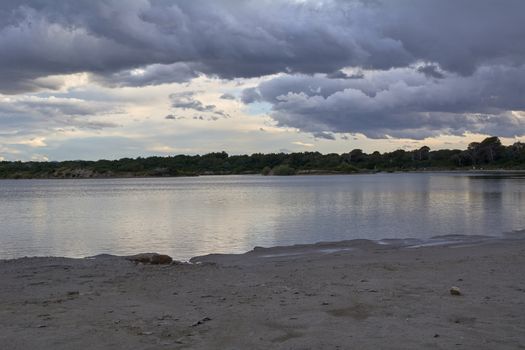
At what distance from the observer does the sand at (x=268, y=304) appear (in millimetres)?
7754

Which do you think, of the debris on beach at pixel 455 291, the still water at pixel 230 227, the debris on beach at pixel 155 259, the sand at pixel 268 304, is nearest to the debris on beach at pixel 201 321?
the sand at pixel 268 304

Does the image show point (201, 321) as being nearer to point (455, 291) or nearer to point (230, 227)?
point (455, 291)

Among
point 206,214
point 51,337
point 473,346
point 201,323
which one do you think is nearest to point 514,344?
point 473,346

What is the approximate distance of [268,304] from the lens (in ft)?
32.9

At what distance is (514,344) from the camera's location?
7.29 metres

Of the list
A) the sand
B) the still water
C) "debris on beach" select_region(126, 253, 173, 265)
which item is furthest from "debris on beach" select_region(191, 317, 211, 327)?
the still water

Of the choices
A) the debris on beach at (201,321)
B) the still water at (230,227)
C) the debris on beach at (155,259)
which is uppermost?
the debris on beach at (201,321)

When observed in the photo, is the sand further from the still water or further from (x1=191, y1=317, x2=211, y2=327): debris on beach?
the still water

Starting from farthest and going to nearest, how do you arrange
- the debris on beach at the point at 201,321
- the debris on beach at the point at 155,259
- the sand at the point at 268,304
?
the debris on beach at the point at 155,259, the debris on beach at the point at 201,321, the sand at the point at 268,304

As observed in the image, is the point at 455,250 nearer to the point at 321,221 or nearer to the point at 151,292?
the point at 151,292

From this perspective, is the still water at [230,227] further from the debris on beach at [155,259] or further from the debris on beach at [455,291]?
the debris on beach at [455,291]

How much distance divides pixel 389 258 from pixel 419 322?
8.49 meters

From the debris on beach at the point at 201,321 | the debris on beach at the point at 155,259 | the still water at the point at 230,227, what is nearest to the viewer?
the debris on beach at the point at 201,321

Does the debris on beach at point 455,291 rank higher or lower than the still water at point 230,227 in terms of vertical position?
higher
